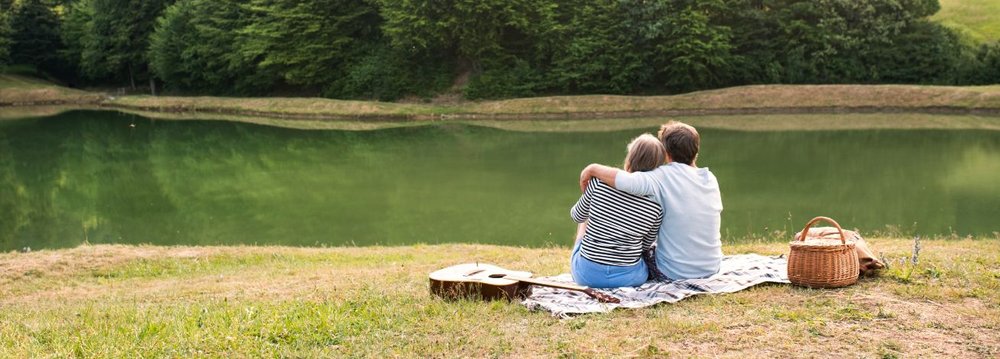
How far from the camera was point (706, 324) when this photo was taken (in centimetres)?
496

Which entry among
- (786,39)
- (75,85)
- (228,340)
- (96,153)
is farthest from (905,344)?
(75,85)

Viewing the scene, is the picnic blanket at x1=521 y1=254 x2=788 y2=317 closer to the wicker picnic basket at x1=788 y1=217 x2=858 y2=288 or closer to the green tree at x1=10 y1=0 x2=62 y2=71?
the wicker picnic basket at x1=788 y1=217 x2=858 y2=288

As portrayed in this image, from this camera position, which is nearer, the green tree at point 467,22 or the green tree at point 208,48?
the green tree at point 467,22

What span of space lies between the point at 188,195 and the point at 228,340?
14772 millimetres

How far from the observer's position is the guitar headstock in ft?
18.2

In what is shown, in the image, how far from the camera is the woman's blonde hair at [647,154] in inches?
231

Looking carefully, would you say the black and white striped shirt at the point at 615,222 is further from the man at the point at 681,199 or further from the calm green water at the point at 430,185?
the calm green water at the point at 430,185

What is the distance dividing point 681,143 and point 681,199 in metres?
0.42

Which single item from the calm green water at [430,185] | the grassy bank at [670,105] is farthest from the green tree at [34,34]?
the calm green water at [430,185]

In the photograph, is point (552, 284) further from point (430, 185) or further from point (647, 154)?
point (430, 185)

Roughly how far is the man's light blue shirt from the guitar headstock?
0.67 metres

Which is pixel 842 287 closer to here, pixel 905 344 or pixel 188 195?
pixel 905 344

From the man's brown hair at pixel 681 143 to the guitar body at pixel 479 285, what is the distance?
4.71 feet

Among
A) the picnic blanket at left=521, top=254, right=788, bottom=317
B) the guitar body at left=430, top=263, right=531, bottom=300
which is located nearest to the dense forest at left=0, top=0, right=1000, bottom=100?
the picnic blanket at left=521, top=254, right=788, bottom=317
